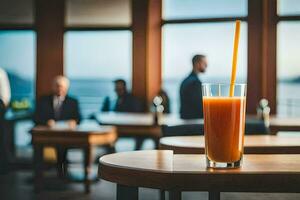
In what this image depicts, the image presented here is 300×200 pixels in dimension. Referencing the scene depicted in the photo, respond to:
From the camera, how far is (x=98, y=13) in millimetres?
7168

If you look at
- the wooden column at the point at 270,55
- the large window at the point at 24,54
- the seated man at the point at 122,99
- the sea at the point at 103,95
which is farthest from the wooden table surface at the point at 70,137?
the wooden column at the point at 270,55

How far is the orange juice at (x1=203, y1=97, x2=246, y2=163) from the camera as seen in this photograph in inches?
47.8

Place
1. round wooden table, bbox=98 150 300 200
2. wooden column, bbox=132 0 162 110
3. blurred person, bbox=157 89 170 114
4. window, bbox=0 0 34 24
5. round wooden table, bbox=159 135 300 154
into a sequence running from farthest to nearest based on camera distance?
wooden column, bbox=132 0 162 110, window, bbox=0 0 34 24, blurred person, bbox=157 89 170 114, round wooden table, bbox=159 135 300 154, round wooden table, bbox=98 150 300 200

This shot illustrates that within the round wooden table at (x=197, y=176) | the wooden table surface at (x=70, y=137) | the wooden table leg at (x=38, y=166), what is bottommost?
the wooden table leg at (x=38, y=166)

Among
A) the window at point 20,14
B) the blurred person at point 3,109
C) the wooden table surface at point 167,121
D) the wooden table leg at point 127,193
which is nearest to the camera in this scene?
the wooden table leg at point 127,193

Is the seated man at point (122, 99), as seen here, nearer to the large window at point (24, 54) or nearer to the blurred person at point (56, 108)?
the blurred person at point (56, 108)

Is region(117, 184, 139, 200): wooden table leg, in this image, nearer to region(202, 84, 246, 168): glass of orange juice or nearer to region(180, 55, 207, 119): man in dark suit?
region(202, 84, 246, 168): glass of orange juice

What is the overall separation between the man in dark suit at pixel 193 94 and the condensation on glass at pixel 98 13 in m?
2.45

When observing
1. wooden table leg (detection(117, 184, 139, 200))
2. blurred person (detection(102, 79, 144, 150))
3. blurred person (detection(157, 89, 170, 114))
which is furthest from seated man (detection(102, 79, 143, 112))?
wooden table leg (detection(117, 184, 139, 200))

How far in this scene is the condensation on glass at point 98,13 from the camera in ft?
23.0

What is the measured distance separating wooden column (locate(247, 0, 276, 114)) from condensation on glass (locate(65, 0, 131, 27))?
1.66m

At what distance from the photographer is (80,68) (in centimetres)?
721

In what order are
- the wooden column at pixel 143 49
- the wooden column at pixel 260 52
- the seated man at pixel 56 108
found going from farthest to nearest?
the wooden column at pixel 143 49 < the wooden column at pixel 260 52 < the seated man at pixel 56 108

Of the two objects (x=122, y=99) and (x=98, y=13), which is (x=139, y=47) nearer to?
(x=98, y=13)
